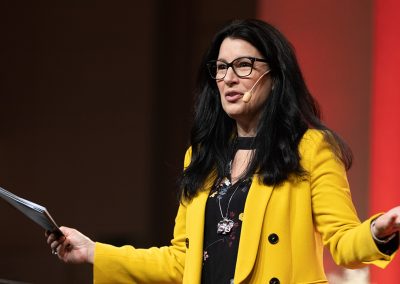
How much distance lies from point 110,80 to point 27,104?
51 centimetres

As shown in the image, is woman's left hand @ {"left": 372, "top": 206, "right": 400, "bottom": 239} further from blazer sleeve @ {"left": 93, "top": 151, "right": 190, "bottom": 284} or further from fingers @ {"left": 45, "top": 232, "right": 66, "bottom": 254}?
fingers @ {"left": 45, "top": 232, "right": 66, "bottom": 254}

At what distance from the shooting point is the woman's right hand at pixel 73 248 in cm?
241

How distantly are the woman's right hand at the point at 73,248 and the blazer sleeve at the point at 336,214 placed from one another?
0.71 metres

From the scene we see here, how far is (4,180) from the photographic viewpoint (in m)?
4.72

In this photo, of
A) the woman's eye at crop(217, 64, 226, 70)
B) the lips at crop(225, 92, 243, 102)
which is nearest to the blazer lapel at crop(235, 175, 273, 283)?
the lips at crop(225, 92, 243, 102)

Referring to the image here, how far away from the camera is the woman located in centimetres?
208

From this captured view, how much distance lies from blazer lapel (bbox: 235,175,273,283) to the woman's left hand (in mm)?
323

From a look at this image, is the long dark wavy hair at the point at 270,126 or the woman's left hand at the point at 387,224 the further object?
the long dark wavy hair at the point at 270,126

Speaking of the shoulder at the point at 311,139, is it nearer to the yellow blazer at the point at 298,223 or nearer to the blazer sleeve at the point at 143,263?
the yellow blazer at the point at 298,223

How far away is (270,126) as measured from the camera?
7.29 ft

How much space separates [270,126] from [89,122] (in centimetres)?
260

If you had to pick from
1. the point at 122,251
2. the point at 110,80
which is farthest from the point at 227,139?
the point at 110,80

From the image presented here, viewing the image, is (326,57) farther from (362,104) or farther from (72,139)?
(72,139)

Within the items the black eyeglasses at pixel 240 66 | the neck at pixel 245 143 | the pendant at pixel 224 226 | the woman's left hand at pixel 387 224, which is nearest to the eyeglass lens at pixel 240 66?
the black eyeglasses at pixel 240 66
